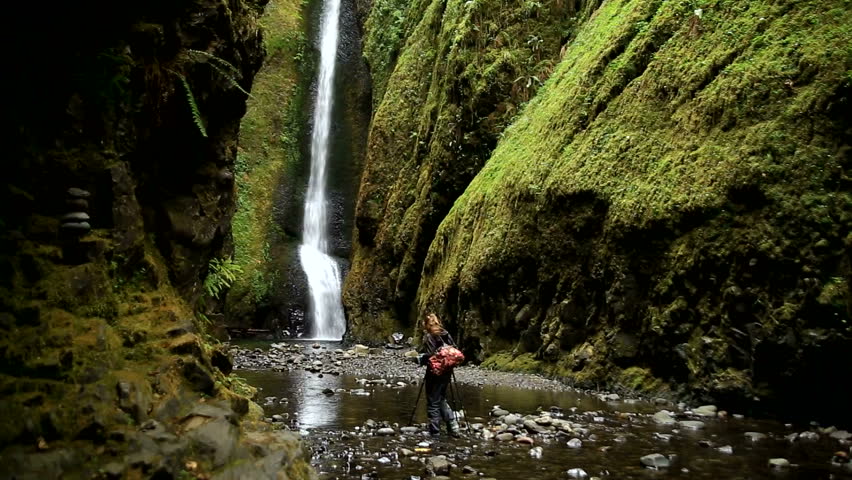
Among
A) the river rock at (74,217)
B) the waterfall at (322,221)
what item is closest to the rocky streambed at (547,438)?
the river rock at (74,217)

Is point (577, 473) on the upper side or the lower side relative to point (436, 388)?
lower

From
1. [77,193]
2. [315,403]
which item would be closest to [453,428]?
[315,403]

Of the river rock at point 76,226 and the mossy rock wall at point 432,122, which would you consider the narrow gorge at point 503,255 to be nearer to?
the river rock at point 76,226

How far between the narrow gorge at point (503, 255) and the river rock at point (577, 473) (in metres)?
0.14

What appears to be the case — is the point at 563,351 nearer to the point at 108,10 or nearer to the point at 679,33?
the point at 679,33

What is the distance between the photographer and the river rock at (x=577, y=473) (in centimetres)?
646

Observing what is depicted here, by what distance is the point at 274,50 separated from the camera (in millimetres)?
44219

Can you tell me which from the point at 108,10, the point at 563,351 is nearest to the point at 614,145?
the point at 563,351

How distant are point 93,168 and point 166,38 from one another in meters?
1.84

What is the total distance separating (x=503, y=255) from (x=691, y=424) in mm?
8162

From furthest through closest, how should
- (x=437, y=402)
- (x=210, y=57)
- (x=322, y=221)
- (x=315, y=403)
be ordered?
1. (x=322, y=221)
2. (x=315, y=403)
3. (x=437, y=402)
4. (x=210, y=57)

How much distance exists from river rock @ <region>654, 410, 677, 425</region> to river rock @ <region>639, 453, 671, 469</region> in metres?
2.22

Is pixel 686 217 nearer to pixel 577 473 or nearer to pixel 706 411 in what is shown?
pixel 706 411

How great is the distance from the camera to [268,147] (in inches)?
1576
